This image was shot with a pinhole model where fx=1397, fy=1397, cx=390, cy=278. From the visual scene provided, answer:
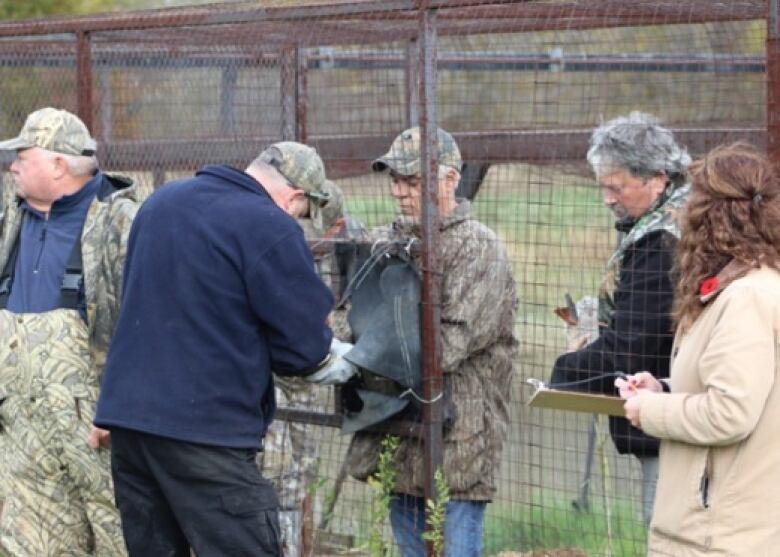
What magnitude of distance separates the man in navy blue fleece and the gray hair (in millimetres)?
1055

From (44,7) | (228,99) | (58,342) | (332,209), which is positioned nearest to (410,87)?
(332,209)

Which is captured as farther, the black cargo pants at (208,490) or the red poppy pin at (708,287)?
the black cargo pants at (208,490)

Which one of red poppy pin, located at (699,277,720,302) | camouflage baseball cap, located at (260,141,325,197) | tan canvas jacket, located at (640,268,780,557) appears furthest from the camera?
camouflage baseball cap, located at (260,141,325,197)

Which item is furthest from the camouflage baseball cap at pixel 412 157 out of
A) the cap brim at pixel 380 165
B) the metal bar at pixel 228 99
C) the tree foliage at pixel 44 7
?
the tree foliage at pixel 44 7

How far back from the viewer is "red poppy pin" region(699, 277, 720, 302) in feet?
11.6

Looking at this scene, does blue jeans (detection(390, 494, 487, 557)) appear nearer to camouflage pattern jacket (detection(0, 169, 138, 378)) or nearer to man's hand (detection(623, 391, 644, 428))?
camouflage pattern jacket (detection(0, 169, 138, 378))

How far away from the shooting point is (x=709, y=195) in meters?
A: 3.58

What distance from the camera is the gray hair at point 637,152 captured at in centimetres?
454

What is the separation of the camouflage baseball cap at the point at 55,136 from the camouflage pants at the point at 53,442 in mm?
622

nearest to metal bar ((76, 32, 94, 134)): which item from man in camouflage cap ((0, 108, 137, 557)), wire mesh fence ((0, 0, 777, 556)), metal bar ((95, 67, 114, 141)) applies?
wire mesh fence ((0, 0, 777, 556))

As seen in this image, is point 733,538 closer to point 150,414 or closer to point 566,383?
point 566,383

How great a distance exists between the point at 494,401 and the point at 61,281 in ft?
5.39

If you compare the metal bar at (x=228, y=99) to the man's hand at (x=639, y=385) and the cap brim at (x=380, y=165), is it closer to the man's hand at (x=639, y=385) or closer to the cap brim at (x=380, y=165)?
the cap brim at (x=380, y=165)

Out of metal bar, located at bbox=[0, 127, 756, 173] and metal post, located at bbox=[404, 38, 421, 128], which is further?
metal bar, located at bbox=[0, 127, 756, 173]
